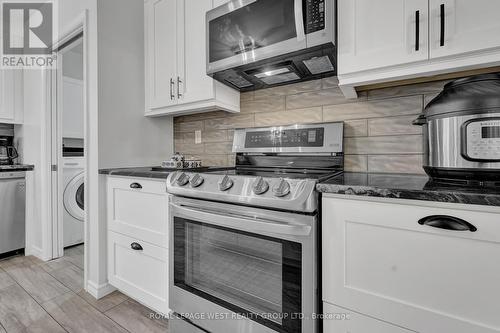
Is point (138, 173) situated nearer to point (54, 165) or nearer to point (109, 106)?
point (109, 106)

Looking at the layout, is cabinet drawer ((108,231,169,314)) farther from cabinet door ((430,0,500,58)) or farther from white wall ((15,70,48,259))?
cabinet door ((430,0,500,58))

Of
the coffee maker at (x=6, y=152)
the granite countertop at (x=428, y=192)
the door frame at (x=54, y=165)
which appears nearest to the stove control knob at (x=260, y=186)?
the granite countertop at (x=428, y=192)

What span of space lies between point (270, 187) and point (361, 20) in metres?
0.90

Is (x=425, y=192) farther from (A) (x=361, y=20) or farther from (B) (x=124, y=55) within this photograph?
(B) (x=124, y=55)

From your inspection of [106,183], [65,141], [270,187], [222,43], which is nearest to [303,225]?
[270,187]

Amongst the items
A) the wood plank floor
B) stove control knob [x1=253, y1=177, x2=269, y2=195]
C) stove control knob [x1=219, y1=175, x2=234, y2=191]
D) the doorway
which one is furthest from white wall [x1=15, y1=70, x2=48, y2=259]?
stove control knob [x1=253, y1=177, x2=269, y2=195]

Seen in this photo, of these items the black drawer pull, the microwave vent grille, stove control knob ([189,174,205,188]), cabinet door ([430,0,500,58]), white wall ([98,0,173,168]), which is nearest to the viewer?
cabinet door ([430,0,500,58])

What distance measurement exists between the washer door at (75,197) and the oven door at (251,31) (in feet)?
7.47

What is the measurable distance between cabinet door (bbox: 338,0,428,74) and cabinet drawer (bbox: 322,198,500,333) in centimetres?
68

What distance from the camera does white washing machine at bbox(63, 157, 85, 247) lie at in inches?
110

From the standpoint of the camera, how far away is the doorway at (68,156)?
2.56 meters

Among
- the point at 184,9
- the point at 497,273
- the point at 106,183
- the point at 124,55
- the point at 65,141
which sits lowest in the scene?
the point at 497,273

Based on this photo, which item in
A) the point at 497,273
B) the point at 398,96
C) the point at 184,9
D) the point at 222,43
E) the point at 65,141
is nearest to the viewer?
the point at 497,273

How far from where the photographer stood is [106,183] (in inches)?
75.3
